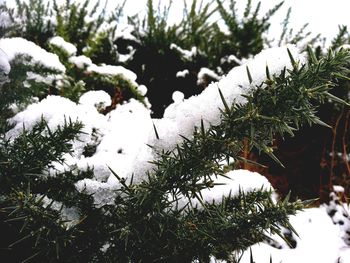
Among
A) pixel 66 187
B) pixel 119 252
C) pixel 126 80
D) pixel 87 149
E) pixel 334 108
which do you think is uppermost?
pixel 334 108

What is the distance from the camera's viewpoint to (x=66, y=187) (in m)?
0.84

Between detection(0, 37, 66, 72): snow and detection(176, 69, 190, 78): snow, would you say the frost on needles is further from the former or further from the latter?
detection(176, 69, 190, 78): snow

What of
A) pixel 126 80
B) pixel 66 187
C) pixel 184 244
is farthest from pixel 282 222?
pixel 126 80

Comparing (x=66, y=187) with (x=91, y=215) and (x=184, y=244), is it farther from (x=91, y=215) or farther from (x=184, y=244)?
(x=184, y=244)

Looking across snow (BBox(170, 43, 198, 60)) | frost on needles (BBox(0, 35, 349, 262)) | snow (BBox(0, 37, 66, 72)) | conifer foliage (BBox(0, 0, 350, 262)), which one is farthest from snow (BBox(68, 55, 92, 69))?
frost on needles (BBox(0, 35, 349, 262))

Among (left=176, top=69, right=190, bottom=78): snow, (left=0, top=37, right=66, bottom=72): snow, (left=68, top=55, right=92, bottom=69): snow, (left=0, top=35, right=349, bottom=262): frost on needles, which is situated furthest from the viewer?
(left=176, top=69, right=190, bottom=78): snow

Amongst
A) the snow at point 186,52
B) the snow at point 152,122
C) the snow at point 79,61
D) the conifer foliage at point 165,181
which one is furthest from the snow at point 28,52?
the snow at point 186,52

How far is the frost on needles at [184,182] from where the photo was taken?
0.58 metres

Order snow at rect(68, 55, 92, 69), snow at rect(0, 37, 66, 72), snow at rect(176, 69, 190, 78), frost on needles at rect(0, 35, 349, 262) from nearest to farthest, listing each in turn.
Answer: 1. frost on needles at rect(0, 35, 349, 262)
2. snow at rect(0, 37, 66, 72)
3. snow at rect(68, 55, 92, 69)
4. snow at rect(176, 69, 190, 78)

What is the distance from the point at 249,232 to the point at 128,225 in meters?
0.21

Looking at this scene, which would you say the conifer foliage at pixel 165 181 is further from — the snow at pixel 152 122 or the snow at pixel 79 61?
the snow at pixel 79 61

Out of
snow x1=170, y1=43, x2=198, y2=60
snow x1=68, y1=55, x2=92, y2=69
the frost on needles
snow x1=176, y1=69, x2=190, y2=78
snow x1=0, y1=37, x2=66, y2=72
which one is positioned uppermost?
snow x1=170, y1=43, x2=198, y2=60

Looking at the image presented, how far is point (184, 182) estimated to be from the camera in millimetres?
625

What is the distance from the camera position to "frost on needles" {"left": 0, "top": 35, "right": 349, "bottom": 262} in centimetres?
58
